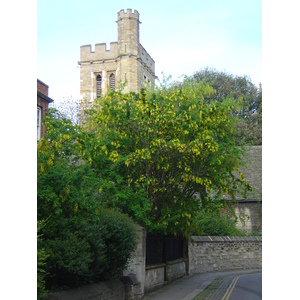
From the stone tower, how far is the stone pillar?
52.5 meters

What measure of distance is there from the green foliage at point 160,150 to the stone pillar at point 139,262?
0.78 meters

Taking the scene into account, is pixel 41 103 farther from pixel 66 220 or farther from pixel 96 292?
pixel 66 220

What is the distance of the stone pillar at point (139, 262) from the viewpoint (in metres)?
15.8

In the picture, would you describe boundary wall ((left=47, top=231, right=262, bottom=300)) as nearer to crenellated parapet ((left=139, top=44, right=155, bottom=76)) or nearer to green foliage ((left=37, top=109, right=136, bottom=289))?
green foliage ((left=37, top=109, right=136, bottom=289))

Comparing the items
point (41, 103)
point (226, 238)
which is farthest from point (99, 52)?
point (41, 103)

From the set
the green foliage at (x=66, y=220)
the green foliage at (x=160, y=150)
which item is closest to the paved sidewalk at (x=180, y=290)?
the green foliage at (x=160, y=150)

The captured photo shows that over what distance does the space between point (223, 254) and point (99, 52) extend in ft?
162

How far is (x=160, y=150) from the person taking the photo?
17.2 metres

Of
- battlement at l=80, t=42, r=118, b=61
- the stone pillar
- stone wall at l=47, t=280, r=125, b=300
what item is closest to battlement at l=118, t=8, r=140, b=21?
battlement at l=80, t=42, r=118, b=61

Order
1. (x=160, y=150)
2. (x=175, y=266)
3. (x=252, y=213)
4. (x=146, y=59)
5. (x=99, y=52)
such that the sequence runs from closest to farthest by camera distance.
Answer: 1. (x=160, y=150)
2. (x=175, y=266)
3. (x=252, y=213)
4. (x=99, y=52)
5. (x=146, y=59)

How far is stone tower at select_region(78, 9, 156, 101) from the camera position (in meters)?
70.5

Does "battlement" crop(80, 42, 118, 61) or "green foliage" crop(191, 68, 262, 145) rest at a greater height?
"battlement" crop(80, 42, 118, 61)

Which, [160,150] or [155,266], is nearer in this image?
[160,150]
